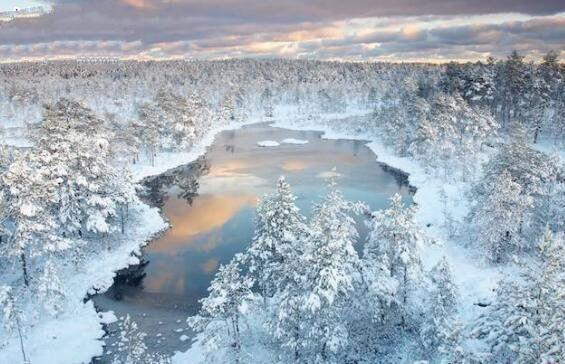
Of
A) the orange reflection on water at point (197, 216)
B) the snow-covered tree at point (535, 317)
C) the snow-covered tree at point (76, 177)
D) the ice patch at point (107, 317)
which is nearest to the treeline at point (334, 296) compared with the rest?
the snow-covered tree at point (535, 317)

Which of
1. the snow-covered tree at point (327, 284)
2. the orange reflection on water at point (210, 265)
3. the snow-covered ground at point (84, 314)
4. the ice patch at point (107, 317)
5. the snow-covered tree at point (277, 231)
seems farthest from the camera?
the orange reflection on water at point (210, 265)

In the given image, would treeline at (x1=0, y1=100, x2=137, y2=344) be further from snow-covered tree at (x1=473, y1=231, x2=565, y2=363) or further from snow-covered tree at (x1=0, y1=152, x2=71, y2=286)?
snow-covered tree at (x1=473, y1=231, x2=565, y2=363)

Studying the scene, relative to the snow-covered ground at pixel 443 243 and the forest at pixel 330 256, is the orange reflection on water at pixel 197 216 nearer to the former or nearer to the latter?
the forest at pixel 330 256

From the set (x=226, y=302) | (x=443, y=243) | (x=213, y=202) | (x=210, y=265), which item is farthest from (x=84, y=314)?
(x=213, y=202)

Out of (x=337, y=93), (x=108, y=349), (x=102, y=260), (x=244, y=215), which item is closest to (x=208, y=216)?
(x=244, y=215)

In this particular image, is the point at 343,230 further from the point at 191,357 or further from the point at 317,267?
the point at 191,357

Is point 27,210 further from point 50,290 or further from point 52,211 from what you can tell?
point 52,211
